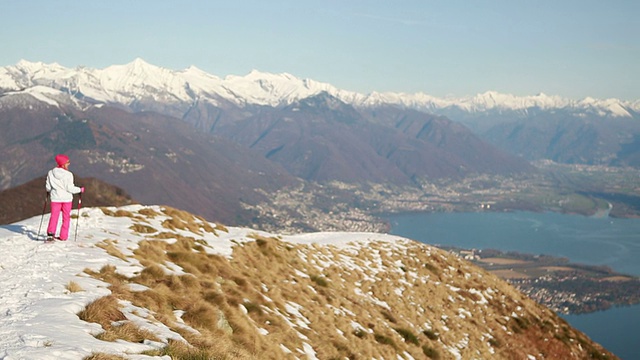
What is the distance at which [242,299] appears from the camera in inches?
609

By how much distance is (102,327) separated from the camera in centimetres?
926

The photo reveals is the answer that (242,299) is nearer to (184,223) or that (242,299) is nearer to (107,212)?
(184,223)

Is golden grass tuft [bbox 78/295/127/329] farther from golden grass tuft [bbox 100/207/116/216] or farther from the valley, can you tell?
the valley

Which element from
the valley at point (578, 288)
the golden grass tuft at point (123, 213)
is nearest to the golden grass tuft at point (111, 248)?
the golden grass tuft at point (123, 213)

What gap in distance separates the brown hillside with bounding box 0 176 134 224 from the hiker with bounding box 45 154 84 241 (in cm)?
9129

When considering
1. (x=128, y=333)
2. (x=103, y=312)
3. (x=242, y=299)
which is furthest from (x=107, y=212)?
(x=128, y=333)

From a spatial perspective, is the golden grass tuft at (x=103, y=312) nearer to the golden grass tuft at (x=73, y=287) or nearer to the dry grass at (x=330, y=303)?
the dry grass at (x=330, y=303)

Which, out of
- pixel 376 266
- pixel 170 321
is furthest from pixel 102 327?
pixel 376 266

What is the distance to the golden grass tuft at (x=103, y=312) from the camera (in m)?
9.50

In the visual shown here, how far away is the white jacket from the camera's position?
16.0m

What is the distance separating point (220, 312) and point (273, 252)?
11.9 m

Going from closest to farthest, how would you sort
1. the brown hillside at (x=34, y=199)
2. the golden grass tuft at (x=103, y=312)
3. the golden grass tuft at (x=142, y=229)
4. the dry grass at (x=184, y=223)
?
the golden grass tuft at (x=103, y=312) → the golden grass tuft at (x=142, y=229) → the dry grass at (x=184, y=223) → the brown hillside at (x=34, y=199)

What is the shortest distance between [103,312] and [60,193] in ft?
27.3

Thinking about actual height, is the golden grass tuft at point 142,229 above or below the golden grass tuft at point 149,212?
above
